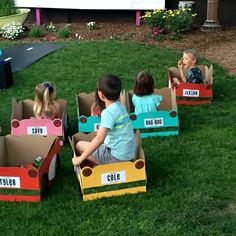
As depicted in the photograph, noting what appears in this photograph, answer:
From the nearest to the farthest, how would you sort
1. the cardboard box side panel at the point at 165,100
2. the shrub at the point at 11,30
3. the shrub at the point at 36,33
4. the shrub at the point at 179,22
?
1. the cardboard box side panel at the point at 165,100
2. the shrub at the point at 179,22
3. the shrub at the point at 11,30
4. the shrub at the point at 36,33

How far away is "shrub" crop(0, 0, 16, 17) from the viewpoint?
11586 millimetres

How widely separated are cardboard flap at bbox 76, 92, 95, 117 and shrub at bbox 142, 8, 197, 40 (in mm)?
4988

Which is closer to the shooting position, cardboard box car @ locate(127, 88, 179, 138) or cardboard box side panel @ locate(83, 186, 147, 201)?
cardboard box side panel @ locate(83, 186, 147, 201)

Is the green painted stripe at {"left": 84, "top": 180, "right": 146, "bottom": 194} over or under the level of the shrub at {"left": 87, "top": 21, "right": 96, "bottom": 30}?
over

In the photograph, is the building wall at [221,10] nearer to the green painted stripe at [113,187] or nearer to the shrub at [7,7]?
the shrub at [7,7]

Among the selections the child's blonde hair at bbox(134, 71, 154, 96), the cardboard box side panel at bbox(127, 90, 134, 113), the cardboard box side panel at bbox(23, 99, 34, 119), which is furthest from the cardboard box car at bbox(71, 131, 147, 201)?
the cardboard box side panel at bbox(23, 99, 34, 119)

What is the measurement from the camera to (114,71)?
8094mm

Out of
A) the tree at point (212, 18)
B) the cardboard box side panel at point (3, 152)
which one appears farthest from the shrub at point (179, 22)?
the cardboard box side panel at point (3, 152)

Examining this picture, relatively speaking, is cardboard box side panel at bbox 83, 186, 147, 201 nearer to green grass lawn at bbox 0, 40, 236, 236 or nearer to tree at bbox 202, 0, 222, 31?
green grass lawn at bbox 0, 40, 236, 236

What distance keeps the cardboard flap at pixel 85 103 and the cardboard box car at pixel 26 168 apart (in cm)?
131

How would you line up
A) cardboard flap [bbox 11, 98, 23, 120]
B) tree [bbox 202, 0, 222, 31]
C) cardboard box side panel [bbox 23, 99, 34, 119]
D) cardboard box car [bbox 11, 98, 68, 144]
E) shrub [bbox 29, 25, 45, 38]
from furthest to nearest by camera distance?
1. shrub [bbox 29, 25, 45, 38]
2. tree [bbox 202, 0, 222, 31]
3. cardboard box side panel [bbox 23, 99, 34, 119]
4. cardboard flap [bbox 11, 98, 23, 120]
5. cardboard box car [bbox 11, 98, 68, 144]

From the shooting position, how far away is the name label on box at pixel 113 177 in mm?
3926

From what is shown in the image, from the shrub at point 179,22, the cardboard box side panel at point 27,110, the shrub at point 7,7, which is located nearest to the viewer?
the cardboard box side panel at point 27,110

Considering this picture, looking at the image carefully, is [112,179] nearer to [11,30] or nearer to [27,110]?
[27,110]
